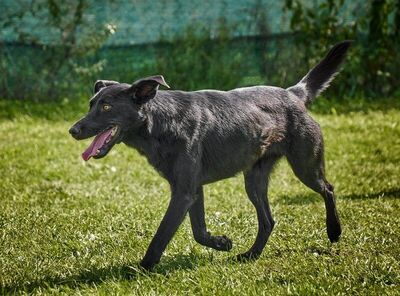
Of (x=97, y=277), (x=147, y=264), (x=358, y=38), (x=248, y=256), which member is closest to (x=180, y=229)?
(x=248, y=256)

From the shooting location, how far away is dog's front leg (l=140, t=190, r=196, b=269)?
4816 millimetres

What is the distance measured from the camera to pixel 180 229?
6141mm

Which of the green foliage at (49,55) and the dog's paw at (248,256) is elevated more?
the dog's paw at (248,256)

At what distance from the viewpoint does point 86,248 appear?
550 cm

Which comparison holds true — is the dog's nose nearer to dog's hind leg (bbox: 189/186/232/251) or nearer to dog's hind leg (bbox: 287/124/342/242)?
dog's hind leg (bbox: 189/186/232/251)

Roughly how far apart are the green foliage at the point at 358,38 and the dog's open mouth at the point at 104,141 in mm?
8258

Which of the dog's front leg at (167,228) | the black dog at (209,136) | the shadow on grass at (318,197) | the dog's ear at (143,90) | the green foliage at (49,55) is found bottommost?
the green foliage at (49,55)

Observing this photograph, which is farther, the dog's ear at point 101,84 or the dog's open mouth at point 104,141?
the dog's ear at point 101,84

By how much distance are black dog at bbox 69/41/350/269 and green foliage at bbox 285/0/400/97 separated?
701 centimetres

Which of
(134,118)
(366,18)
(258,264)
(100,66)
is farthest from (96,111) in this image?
(366,18)

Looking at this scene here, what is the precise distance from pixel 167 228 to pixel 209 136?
2.23 ft

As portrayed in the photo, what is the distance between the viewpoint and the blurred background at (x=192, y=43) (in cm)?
1259

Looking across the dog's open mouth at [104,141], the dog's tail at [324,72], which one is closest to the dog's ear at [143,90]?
the dog's open mouth at [104,141]

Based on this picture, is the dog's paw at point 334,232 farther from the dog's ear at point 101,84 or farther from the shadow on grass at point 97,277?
the dog's ear at point 101,84
